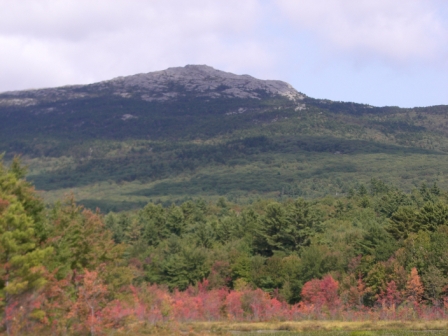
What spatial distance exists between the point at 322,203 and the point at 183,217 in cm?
3629

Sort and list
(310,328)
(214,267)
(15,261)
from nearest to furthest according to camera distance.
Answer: (15,261) < (310,328) < (214,267)

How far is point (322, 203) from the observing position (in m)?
137

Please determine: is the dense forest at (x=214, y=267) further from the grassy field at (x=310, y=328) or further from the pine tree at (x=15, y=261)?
the grassy field at (x=310, y=328)

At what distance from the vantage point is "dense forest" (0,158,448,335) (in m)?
39.2

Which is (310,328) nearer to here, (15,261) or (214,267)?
(214,267)

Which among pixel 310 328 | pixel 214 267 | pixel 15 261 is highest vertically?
pixel 15 261

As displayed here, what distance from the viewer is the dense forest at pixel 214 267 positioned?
3925 cm

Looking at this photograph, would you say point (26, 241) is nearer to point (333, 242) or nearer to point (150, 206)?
point (333, 242)

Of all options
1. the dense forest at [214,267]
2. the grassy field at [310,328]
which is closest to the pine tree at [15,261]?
the dense forest at [214,267]

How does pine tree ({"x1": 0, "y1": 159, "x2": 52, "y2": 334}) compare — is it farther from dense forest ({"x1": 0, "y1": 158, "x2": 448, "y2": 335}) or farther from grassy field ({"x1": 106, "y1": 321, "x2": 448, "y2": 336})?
grassy field ({"x1": 106, "y1": 321, "x2": 448, "y2": 336})

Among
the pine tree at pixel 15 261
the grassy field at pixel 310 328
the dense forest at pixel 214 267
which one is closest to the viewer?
the pine tree at pixel 15 261

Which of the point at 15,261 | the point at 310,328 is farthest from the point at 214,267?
the point at 15,261

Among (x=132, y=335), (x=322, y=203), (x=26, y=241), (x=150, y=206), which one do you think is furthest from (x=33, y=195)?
(x=322, y=203)

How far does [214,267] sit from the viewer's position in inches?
3260
